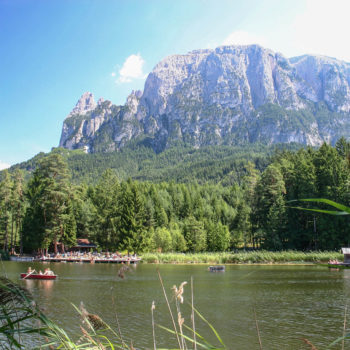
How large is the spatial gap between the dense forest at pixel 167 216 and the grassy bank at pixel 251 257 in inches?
210

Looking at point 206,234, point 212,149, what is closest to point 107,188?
point 206,234

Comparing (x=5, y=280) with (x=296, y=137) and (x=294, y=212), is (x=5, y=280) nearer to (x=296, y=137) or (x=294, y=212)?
(x=294, y=212)

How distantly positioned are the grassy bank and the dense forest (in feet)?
17.5

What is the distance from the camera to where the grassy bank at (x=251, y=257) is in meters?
41.8

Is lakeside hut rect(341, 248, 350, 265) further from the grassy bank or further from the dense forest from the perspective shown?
the dense forest

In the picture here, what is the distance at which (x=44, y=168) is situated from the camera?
5362 centimetres

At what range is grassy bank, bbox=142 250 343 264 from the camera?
41.8 meters

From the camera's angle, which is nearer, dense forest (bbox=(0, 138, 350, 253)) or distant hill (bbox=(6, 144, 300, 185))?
dense forest (bbox=(0, 138, 350, 253))

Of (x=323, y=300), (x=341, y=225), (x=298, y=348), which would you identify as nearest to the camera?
(x=298, y=348)

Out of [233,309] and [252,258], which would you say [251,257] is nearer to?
[252,258]

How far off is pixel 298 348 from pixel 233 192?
252 ft

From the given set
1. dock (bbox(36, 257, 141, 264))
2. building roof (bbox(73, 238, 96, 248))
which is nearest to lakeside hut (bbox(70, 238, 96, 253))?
building roof (bbox(73, 238, 96, 248))

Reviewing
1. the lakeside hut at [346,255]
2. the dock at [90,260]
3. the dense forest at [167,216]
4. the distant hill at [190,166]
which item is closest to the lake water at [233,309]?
the lakeside hut at [346,255]

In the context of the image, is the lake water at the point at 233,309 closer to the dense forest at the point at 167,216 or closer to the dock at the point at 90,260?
the dock at the point at 90,260
